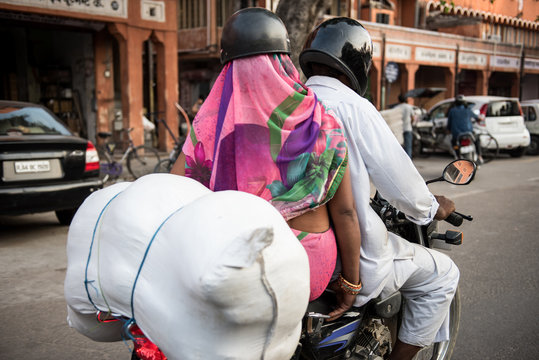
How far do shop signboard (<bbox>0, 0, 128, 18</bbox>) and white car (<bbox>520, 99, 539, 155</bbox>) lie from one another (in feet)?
39.8

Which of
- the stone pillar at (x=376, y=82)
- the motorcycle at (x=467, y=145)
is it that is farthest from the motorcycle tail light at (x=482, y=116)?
the stone pillar at (x=376, y=82)

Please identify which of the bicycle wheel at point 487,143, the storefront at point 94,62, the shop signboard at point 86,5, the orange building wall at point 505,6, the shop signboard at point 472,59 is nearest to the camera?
the shop signboard at point 86,5

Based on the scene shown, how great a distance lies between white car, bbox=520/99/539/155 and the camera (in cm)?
1581

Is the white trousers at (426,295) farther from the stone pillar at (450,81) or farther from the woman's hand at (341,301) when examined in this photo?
the stone pillar at (450,81)

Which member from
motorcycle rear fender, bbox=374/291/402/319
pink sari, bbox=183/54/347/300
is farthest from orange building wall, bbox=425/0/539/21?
pink sari, bbox=183/54/347/300

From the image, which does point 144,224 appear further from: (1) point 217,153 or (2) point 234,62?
(2) point 234,62

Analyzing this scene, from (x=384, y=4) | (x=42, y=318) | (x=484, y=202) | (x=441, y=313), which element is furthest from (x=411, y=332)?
(x=384, y=4)

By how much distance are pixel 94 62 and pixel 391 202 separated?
14.3 meters

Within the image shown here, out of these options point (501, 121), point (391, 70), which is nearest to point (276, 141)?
point (501, 121)

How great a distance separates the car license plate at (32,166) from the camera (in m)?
5.34

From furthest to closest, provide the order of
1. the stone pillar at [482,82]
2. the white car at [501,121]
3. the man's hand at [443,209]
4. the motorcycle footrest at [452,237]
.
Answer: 1. the stone pillar at [482,82]
2. the white car at [501,121]
3. the motorcycle footrest at [452,237]
4. the man's hand at [443,209]

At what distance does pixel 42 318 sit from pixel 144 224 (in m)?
2.66

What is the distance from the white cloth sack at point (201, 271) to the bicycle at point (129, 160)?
8.92 m

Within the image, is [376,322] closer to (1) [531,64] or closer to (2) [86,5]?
(2) [86,5]
